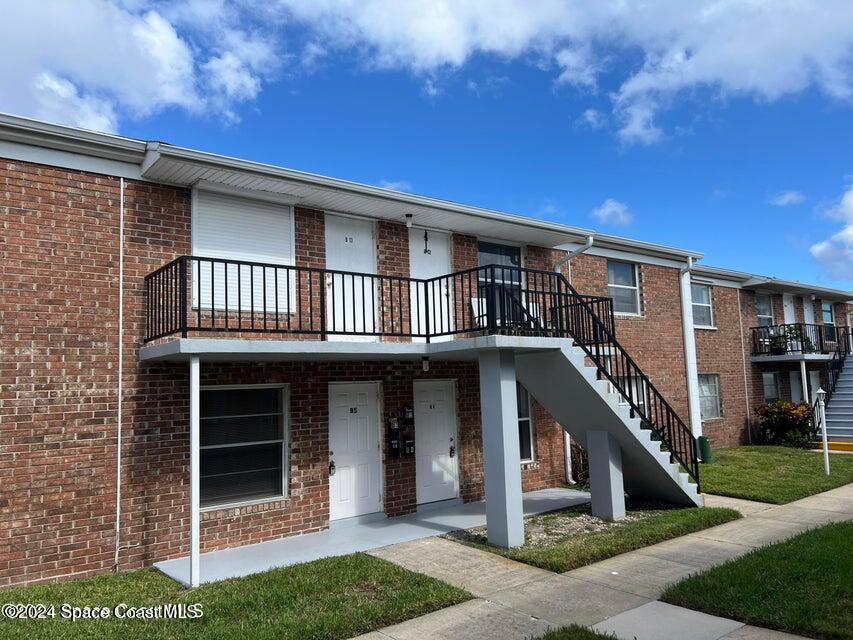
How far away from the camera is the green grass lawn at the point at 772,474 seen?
10.7 m

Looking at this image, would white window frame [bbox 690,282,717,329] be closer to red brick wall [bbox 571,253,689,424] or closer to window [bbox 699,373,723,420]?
window [bbox 699,373,723,420]

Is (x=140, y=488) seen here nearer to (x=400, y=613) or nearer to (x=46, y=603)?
(x=46, y=603)

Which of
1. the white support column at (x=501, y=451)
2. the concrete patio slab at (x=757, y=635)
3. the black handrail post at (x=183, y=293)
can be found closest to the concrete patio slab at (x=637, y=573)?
the concrete patio slab at (x=757, y=635)

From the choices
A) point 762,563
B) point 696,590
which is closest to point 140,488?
point 696,590

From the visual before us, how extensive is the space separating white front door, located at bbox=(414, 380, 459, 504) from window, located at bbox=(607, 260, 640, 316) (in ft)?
17.1

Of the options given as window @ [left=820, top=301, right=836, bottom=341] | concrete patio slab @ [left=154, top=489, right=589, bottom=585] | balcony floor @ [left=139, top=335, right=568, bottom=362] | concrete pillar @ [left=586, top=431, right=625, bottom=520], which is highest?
window @ [left=820, top=301, right=836, bottom=341]

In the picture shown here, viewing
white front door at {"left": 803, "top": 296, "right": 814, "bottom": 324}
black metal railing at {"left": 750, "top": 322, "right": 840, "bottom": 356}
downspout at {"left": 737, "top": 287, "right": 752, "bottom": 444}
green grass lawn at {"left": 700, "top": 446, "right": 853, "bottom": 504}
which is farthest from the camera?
white front door at {"left": 803, "top": 296, "right": 814, "bottom": 324}

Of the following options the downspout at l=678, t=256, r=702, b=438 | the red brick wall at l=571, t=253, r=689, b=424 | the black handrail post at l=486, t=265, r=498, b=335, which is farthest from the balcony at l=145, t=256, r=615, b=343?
the downspout at l=678, t=256, r=702, b=438

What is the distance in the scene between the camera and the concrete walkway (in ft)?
17.1

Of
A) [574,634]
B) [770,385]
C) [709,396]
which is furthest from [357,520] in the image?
[770,385]

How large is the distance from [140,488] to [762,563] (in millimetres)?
7120

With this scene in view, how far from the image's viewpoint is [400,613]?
561 cm

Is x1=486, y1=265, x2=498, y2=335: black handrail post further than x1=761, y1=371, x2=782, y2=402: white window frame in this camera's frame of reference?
No

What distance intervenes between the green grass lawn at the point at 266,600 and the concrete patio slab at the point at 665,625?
146 centimetres
